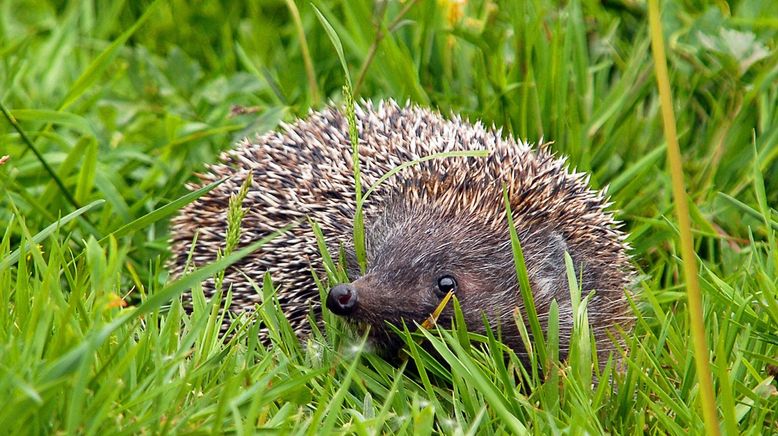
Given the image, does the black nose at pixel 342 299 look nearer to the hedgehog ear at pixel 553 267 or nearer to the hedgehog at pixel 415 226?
the hedgehog at pixel 415 226

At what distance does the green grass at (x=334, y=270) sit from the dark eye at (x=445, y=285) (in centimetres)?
23

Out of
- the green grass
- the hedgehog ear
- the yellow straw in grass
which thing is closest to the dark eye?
the green grass

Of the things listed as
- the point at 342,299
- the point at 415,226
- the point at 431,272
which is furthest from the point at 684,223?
the point at 415,226

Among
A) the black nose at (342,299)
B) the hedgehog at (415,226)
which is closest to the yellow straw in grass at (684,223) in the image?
the hedgehog at (415,226)

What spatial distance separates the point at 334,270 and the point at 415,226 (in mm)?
417

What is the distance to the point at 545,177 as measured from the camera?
523 cm

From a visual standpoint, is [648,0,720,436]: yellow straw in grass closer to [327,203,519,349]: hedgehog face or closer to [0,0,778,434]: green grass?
[0,0,778,434]: green grass

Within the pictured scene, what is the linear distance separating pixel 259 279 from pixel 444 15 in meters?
2.59

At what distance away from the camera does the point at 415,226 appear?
15.6ft

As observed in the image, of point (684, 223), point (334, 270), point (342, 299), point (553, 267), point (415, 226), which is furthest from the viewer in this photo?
point (553, 267)

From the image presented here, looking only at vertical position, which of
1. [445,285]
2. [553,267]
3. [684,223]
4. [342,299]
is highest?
[684,223]

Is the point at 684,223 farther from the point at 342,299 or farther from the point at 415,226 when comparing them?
the point at 415,226

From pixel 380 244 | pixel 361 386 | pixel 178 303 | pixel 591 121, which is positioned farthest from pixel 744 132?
pixel 178 303

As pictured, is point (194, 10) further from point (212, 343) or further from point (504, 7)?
point (212, 343)
